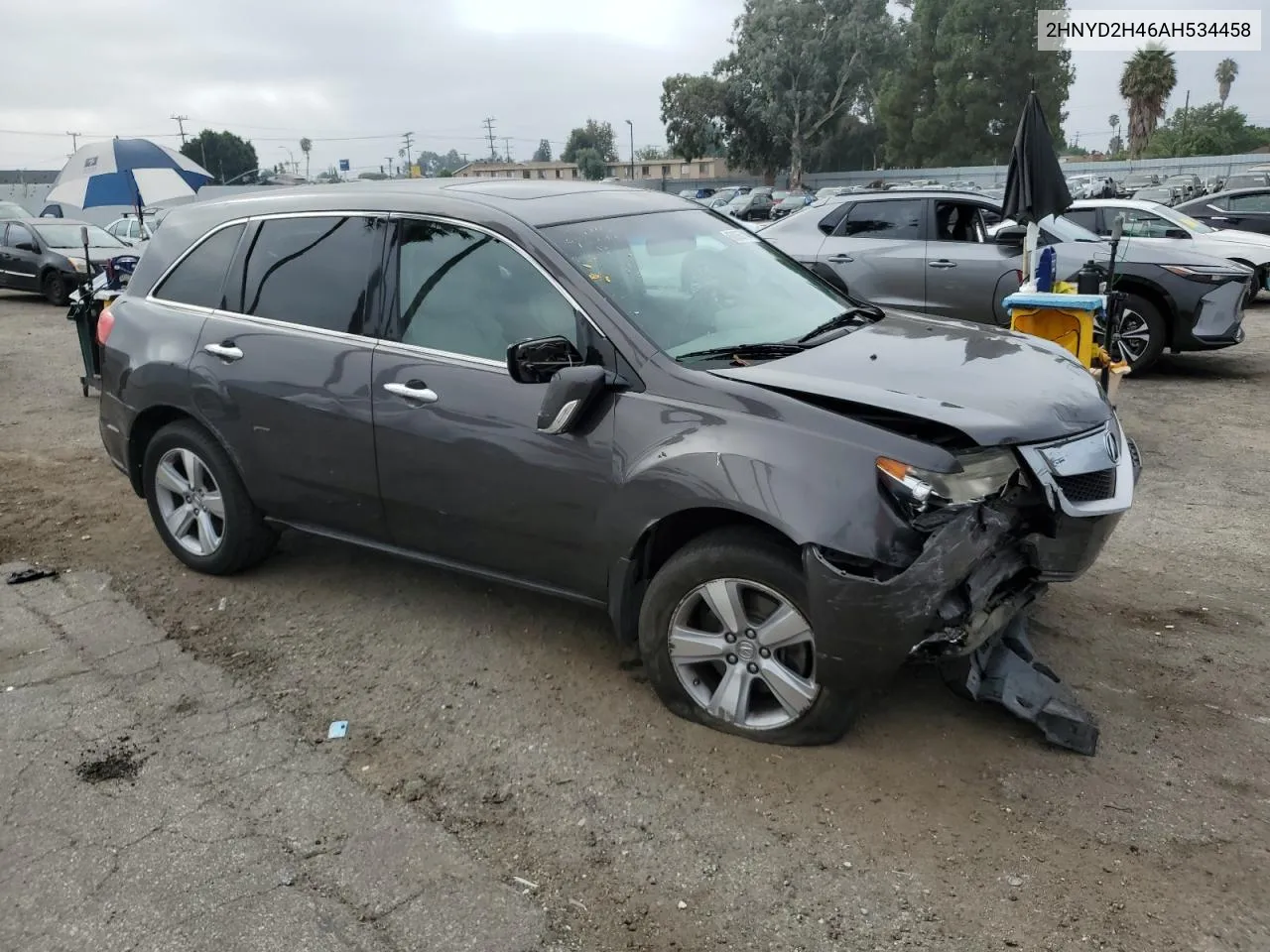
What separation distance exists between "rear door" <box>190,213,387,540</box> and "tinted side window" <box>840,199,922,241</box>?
6.99 m

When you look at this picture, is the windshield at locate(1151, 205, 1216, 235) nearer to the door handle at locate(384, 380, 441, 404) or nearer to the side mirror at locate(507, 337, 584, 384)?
the side mirror at locate(507, 337, 584, 384)

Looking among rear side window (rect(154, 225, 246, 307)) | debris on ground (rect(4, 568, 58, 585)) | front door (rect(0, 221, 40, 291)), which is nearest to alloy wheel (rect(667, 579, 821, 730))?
rear side window (rect(154, 225, 246, 307))

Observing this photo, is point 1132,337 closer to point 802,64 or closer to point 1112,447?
point 1112,447

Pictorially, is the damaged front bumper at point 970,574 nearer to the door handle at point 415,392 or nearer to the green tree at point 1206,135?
the door handle at point 415,392

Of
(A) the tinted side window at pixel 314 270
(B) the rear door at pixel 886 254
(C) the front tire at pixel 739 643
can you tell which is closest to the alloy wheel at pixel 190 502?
(A) the tinted side window at pixel 314 270

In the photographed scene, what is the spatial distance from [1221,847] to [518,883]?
2009 mm

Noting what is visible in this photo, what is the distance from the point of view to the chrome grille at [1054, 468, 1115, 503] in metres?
3.26

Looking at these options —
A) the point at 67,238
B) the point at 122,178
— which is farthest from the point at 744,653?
the point at 67,238

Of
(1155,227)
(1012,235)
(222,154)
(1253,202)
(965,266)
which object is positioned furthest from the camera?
(222,154)

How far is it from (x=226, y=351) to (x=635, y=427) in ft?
7.13

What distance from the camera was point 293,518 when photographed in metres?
4.52

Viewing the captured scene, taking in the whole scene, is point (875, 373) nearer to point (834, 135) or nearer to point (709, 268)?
point (709, 268)

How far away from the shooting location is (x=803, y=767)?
10.7 feet

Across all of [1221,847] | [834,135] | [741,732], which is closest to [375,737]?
[741,732]
